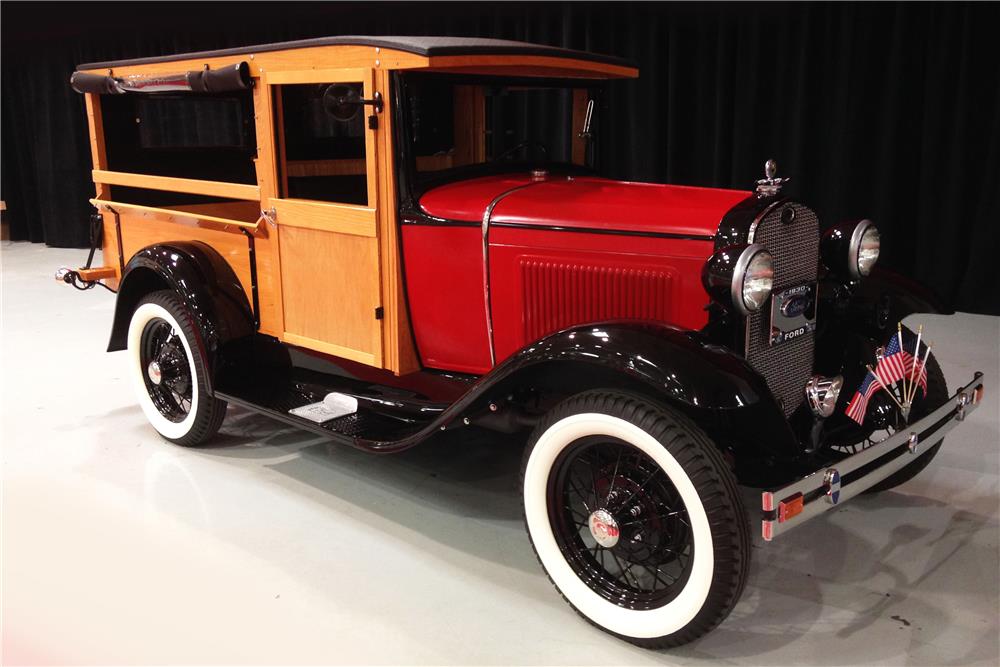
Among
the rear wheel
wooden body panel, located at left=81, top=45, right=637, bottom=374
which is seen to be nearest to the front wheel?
wooden body panel, located at left=81, top=45, right=637, bottom=374

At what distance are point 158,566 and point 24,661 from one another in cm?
53

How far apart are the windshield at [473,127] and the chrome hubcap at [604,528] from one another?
1.31m

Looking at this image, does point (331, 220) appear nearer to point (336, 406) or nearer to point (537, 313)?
point (336, 406)

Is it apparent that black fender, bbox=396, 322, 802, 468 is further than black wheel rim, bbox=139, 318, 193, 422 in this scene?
No

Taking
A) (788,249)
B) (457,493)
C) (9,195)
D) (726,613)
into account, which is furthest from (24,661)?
(9,195)

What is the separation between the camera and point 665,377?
2209 millimetres

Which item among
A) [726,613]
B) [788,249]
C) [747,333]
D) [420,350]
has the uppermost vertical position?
[788,249]

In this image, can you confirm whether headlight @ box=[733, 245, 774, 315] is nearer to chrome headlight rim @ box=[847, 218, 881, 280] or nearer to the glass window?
chrome headlight rim @ box=[847, 218, 881, 280]

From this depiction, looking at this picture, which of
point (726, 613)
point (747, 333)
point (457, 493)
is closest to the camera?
point (726, 613)

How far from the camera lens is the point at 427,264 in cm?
307

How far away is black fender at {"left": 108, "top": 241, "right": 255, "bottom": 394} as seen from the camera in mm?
3590

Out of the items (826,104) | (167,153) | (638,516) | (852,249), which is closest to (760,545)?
(638,516)

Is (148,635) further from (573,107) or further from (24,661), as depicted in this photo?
(573,107)

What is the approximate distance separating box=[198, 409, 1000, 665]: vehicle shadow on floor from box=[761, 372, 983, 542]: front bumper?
387 mm
